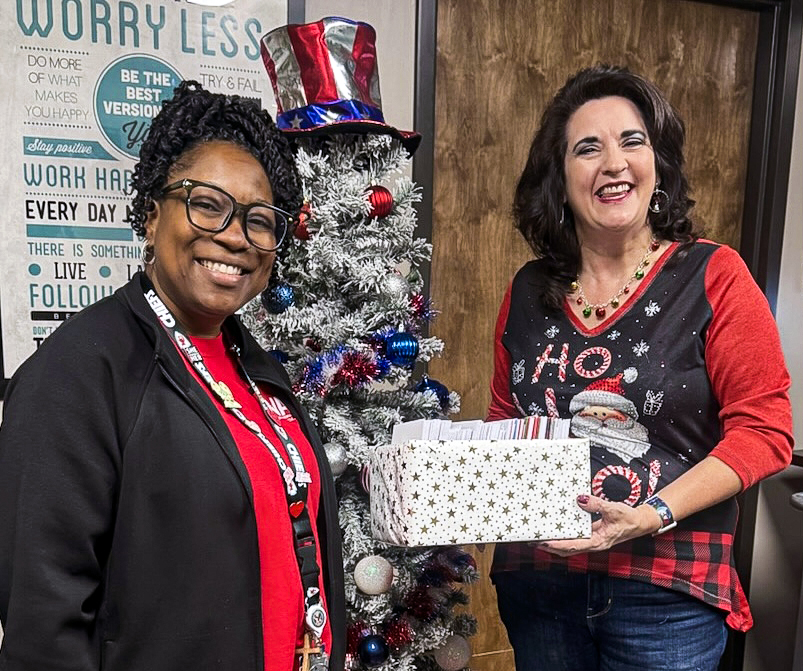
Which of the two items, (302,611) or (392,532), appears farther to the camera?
(392,532)

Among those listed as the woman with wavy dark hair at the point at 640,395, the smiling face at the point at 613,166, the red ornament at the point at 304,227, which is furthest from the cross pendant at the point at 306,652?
the smiling face at the point at 613,166

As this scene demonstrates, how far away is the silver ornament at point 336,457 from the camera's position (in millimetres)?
1423

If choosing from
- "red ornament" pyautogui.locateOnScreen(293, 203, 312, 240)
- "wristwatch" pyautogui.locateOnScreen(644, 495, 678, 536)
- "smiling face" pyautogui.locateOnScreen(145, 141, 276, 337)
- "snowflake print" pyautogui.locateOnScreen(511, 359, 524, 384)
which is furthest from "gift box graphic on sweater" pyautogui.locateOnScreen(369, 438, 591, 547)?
"red ornament" pyautogui.locateOnScreen(293, 203, 312, 240)

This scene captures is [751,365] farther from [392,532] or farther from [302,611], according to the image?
[302,611]

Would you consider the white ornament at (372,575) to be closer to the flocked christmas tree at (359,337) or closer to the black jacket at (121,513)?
the flocked christmas tree at (359,337)

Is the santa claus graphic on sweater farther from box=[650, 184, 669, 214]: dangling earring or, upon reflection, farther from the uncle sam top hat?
the uncle sam top hat

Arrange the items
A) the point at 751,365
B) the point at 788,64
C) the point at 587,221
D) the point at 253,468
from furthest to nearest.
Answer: the point at 788,64, the point at 587,221, the point at 751,365, the point at 253,468

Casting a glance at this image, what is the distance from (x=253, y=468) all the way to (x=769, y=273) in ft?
6.89

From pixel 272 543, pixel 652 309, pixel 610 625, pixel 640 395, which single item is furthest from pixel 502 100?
pixel 272 543

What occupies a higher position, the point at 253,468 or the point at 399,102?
the point at 399,102

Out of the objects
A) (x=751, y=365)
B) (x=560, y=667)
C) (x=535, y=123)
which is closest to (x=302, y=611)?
(x=560, y=667)

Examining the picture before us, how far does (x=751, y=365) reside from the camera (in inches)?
46.8

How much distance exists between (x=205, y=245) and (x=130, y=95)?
1.05 meters

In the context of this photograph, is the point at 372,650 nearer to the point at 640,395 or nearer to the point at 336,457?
the point at 336,457
